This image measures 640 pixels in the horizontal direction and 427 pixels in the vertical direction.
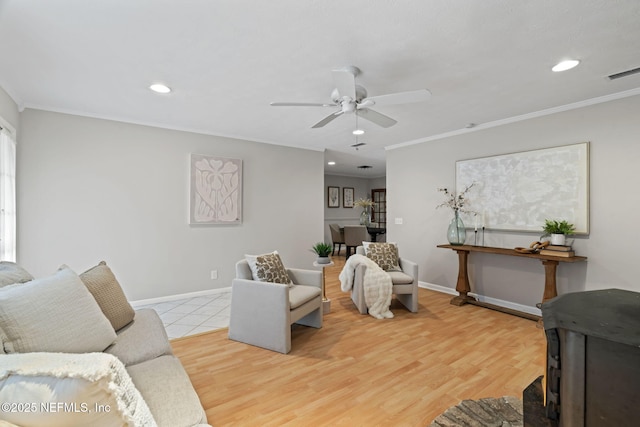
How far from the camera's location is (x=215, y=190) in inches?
173

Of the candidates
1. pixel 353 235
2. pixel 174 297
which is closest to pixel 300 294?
pixel 174 297

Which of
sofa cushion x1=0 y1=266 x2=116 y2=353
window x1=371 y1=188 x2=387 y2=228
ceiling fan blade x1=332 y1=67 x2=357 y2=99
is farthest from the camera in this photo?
window x1=371 y1=188 x2=387 y2=228

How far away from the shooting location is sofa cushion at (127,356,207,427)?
1.10 metres

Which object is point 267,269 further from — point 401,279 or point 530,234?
point 530,234

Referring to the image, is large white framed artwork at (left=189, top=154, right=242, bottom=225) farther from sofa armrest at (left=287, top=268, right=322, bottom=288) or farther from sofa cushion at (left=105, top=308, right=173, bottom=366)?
sofa cushion at (left=105, top=308, right=173, bottom=366)

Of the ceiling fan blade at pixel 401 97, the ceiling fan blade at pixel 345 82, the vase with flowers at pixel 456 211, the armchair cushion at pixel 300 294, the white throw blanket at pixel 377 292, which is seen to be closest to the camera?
the ceiling fan blade at pixel 345 82

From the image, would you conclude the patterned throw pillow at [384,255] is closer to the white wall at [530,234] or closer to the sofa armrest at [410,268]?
the sofa armrest at [410,268]

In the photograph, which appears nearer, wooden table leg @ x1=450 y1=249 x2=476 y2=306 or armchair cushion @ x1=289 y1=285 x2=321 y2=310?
armchair cushion @ x1=289 y1=285 x2=321 y2=310

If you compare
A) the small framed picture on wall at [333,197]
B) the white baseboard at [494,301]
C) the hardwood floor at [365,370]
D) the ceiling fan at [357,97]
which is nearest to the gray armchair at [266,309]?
the hardwood floor at [365,370]

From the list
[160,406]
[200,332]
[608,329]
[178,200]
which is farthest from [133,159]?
[608,329]

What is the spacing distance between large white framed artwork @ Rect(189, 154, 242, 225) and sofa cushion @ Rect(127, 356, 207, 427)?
3.00m

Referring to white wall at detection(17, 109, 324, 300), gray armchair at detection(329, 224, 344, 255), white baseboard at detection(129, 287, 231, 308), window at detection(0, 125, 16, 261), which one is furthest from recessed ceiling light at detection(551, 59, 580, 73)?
gray armchair at detection(329, 224, 344, 255)

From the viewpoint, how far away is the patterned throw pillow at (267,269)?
2846mm

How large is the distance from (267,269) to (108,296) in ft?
4.35
